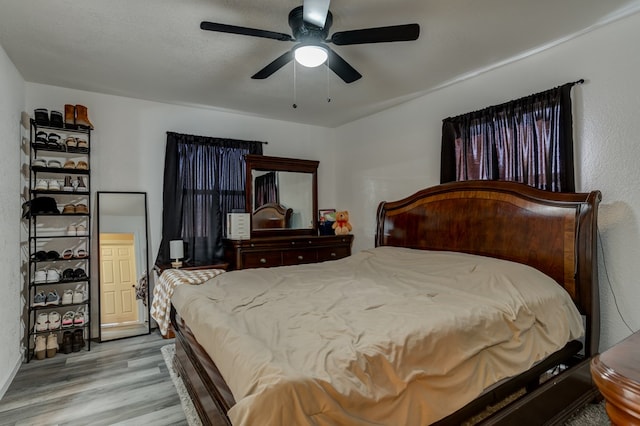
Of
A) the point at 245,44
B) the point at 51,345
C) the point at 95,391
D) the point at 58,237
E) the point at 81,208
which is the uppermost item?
the point at 245,44

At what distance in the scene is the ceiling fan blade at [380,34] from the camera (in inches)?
74.7

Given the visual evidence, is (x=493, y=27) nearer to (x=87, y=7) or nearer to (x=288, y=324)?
(x=288, y=324)

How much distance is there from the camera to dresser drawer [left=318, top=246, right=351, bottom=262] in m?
4.40

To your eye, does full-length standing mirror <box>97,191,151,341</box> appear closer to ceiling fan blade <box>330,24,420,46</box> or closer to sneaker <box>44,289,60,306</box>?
sneaker <box>44,289,60,306</box>

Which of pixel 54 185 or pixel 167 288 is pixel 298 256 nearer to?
pixel 167 288

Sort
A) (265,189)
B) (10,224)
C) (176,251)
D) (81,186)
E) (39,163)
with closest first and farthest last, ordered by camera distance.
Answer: (10,224) < (39,163) < (81,186) < (176,251) < (265,189)

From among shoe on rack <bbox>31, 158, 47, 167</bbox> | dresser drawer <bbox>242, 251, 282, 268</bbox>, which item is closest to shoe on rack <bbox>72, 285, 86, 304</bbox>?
shoe on rack <bbox>31, 158, 47, 167</bbox>

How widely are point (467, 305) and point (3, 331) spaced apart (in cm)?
326

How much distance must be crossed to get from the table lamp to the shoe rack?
0.78m

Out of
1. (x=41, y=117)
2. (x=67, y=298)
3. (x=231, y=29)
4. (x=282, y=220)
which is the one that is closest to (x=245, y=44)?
(x=231, y=29)

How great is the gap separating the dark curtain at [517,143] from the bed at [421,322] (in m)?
0.19

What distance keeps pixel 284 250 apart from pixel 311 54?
2.55 m

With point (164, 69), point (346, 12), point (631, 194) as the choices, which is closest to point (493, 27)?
point (346, 12)

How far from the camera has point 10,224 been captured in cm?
265
